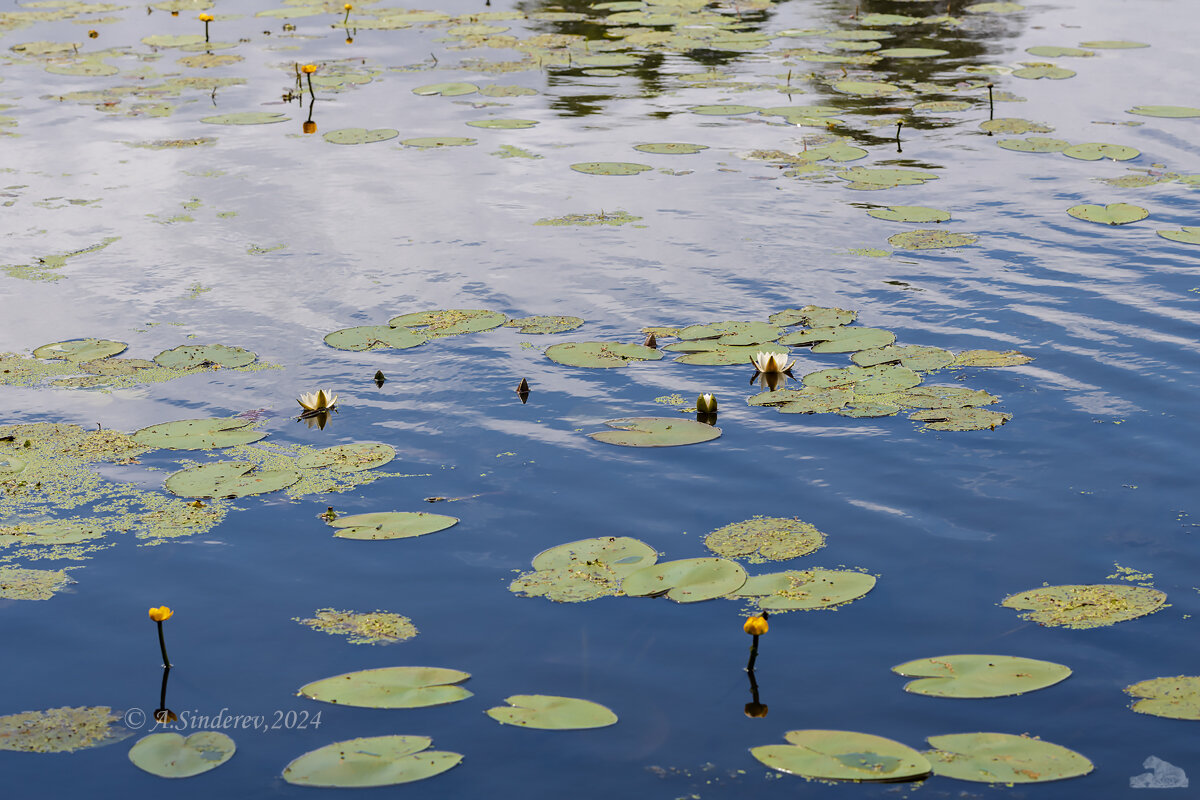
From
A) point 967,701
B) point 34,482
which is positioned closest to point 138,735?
point 34,482

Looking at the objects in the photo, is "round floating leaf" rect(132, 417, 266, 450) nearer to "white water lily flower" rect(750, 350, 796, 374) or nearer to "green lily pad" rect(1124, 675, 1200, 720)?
"white water lily flower" rect(750, 350, 796, 374)

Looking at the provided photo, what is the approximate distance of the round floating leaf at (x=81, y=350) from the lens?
266 inches

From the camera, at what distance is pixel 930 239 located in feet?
27.2

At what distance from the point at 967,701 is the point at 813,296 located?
157 inches

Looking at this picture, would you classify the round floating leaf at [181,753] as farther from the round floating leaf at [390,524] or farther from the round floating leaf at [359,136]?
the round floating leaf at [359,136]

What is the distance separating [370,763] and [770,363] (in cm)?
344

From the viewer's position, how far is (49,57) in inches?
581

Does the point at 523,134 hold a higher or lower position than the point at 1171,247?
higher

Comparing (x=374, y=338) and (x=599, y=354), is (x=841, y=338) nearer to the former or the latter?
(x=599, y=354)

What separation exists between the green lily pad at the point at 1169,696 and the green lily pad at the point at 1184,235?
4978mm

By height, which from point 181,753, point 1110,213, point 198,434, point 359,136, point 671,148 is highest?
point 359,136

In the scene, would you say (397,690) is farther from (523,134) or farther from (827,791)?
(523,134)

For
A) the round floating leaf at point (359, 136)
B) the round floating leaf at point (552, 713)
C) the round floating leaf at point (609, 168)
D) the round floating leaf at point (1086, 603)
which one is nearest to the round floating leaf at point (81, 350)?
the round floating leaf at point (552, 713)

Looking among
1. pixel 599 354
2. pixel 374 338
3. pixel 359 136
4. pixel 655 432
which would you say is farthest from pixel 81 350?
pixel 359 136
